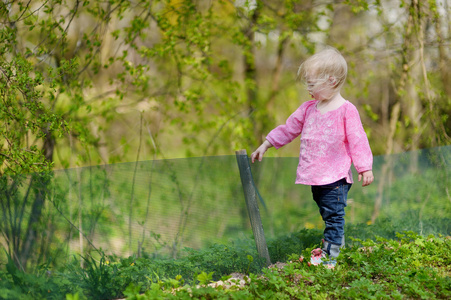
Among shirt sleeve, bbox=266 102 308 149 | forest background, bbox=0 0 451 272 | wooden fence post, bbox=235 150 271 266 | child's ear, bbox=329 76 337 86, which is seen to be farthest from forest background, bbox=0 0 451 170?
child's ear, bbox=329 76 337 86

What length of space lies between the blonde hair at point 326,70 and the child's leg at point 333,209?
0.60 metres

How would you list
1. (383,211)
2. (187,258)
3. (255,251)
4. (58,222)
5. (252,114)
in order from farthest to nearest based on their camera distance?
(252,114) < (383,211) < (255,251) < (187,258) < (58,222)

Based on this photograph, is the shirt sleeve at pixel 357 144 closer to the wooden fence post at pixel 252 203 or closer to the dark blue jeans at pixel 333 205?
the dark blue jeans at pixel 333 205

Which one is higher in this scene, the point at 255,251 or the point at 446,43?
the point at 446,43

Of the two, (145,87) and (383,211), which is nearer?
(383,211)

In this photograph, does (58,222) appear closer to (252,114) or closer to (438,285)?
(438,285)

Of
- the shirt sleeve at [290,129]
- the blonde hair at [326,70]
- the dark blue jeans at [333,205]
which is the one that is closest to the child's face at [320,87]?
the blonde hair at [326,70]

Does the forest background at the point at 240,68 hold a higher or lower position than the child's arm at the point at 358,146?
higher

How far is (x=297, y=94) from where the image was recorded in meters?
6.28

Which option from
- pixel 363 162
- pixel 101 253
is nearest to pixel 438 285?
pixel 363 162

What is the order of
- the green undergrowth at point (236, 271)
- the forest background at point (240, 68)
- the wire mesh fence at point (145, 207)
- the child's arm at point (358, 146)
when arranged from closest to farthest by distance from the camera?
the green undergrowth at point (236, 271)
the wire mesh fence at point (145, 207)
the child's arm at point (358, 146)
the forest background at point (240, 68)

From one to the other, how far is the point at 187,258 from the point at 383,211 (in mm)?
2228

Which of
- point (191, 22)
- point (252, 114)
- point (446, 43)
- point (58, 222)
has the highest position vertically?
point (191, 22)

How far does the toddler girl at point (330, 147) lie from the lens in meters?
2.54
